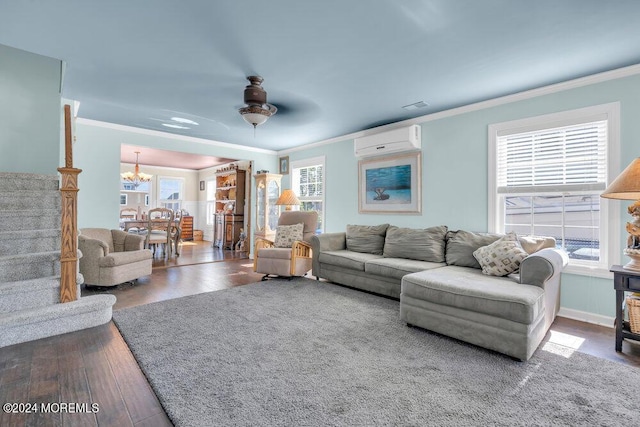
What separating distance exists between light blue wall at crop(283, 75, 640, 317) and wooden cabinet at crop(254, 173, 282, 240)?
1.54 metres

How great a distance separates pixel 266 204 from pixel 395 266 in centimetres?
353

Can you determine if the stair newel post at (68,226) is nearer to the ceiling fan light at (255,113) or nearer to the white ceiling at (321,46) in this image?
the white ceiling at (321,46)

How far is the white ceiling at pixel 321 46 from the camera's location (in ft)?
6.69

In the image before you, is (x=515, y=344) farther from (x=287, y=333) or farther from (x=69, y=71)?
(x=69, y=71)

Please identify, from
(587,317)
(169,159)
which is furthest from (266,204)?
(587,317)

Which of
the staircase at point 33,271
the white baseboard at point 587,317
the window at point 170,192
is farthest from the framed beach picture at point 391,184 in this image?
the window at point 170,192

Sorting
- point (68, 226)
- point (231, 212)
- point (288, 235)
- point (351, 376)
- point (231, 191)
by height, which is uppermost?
point (231, 191)

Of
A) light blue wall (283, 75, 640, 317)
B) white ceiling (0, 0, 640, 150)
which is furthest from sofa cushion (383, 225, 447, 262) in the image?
white ceiling (0, 0, 640, 150)

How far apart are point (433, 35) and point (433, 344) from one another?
7.84 feet

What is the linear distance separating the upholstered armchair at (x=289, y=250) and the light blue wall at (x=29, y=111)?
2691 millimetres

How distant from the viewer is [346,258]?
4.05 meters

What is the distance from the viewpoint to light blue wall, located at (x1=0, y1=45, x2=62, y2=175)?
317 centimetres

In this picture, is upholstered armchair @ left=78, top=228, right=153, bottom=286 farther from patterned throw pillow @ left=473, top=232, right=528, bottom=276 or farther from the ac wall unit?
patterned throw pillow @ left=473, top=232, right=528, bottom=276

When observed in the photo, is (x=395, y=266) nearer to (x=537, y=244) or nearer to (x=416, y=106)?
(x=537, y=244)
